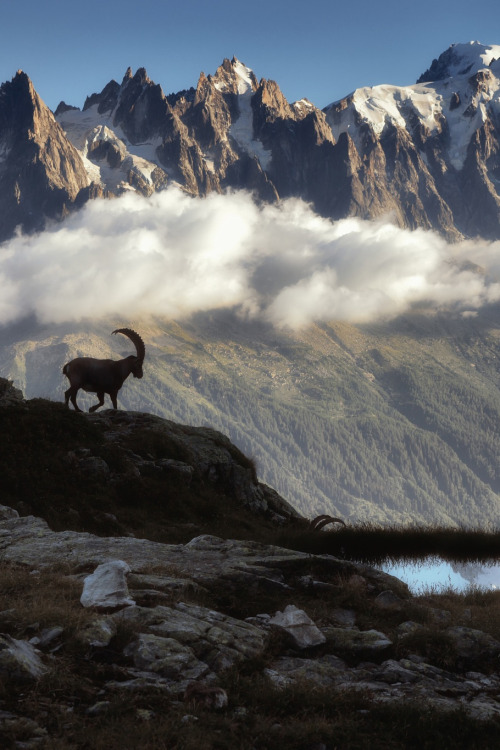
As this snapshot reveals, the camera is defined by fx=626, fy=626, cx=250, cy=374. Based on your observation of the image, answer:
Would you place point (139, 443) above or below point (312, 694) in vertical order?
above

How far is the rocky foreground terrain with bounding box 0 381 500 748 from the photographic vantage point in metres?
8.09

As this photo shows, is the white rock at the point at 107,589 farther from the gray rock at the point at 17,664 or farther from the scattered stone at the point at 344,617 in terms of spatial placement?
the scattered stone at the point at 344,617

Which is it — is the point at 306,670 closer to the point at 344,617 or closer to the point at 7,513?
the point at 344,617

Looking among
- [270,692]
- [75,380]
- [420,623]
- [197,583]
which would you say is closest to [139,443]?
[75,380]

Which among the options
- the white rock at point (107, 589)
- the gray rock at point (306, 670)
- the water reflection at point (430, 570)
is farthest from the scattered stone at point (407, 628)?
the water reflection at point (430, 570)

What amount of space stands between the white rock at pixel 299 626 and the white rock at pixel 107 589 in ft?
9.48

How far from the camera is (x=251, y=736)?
802 centimetres

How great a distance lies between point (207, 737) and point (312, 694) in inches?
81.6

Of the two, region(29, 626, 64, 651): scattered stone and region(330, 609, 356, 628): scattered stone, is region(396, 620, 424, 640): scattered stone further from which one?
region(29, 626, 64, 651): scattered stone

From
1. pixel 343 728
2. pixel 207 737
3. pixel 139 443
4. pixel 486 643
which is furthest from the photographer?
pixel 139 443

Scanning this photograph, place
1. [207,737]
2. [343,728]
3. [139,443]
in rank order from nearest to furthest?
[207,737], [343,728], [139,443]

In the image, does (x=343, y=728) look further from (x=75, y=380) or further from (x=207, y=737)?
(x=75, y=380)

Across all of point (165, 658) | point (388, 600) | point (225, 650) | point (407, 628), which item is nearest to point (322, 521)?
point (388, 600)

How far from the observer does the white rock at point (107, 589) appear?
1102 cm
